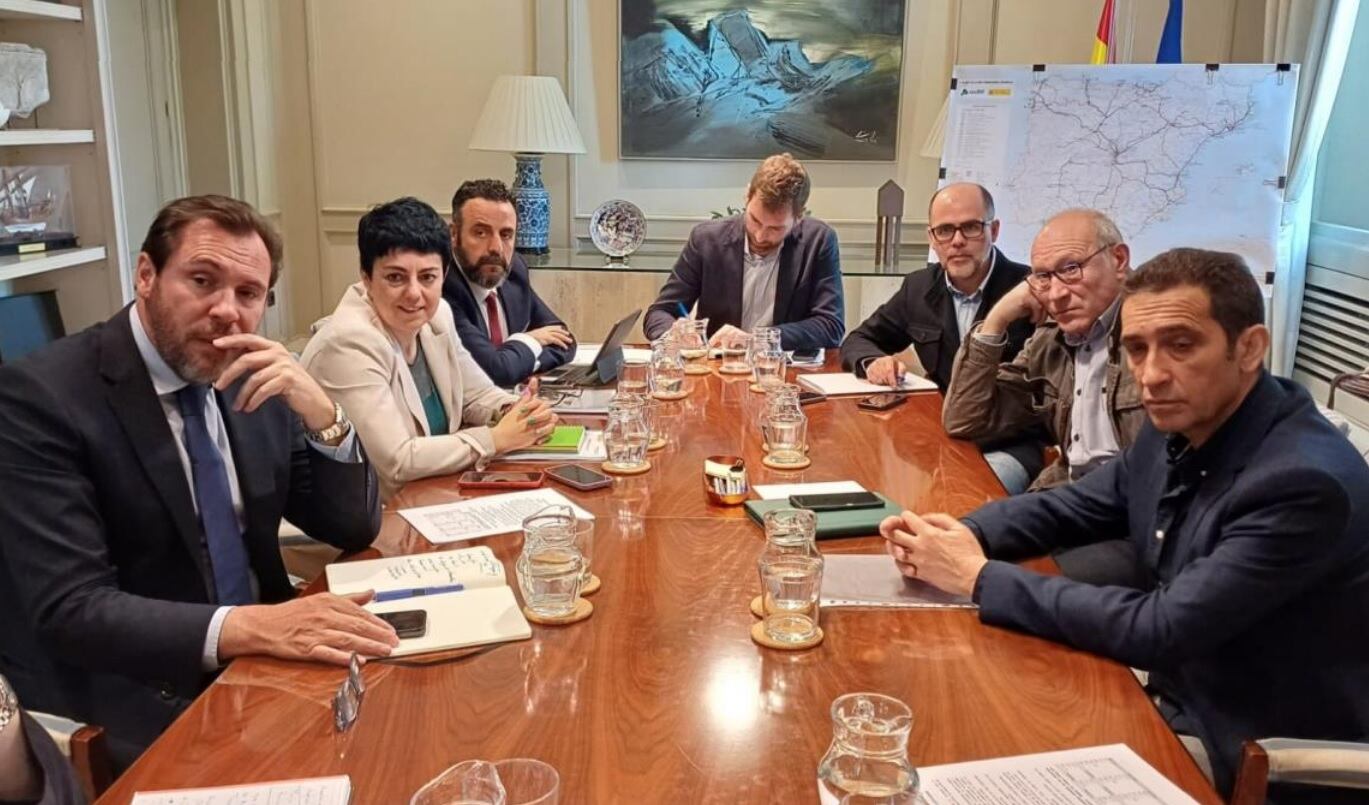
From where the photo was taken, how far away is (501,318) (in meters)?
3.40

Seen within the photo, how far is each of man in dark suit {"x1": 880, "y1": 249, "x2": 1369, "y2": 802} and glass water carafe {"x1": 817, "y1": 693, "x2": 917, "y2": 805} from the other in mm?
442

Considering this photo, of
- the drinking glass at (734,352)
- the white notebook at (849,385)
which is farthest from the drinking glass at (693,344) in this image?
the white notebook at (849,385)

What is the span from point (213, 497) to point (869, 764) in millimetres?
1105

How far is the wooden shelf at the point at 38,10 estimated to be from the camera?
264 centimetres

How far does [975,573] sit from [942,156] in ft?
11.4

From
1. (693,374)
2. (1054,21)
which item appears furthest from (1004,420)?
(1054,21)

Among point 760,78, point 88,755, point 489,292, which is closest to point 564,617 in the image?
point 88,755

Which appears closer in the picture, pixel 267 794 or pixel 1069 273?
pixel 267 794

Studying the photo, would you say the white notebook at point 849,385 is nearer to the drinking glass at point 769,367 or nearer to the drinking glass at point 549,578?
the drinking glass at point 769,367

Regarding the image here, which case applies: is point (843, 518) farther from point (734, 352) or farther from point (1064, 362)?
point (734, 352)

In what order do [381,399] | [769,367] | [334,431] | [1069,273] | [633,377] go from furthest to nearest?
[633,377] < [769,367] < [1069,273] < [381,399] < [334,431]

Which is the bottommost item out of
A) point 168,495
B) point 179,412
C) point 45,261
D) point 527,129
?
point 168,495

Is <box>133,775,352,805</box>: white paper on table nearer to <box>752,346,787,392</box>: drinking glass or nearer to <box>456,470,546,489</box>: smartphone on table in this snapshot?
<box>456,470,546,489</box>: smartphone on table

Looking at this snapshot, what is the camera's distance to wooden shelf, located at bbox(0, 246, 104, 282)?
2.69 metres
